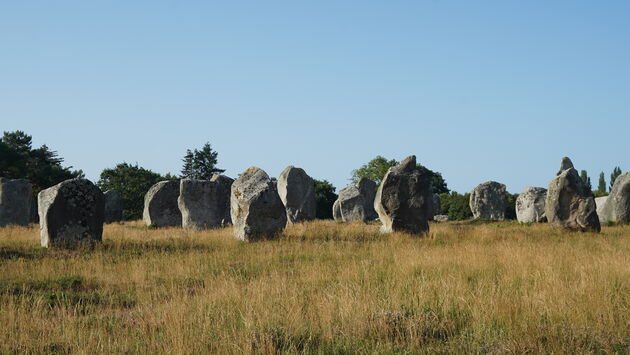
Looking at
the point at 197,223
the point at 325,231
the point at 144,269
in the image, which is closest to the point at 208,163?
the point at 197,223

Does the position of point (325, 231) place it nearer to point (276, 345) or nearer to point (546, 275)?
point (546, 275)

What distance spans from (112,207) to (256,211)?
22882 millimetres

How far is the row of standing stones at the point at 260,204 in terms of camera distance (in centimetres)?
1844

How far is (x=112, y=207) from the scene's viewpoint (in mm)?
39656

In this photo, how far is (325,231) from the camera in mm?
22156

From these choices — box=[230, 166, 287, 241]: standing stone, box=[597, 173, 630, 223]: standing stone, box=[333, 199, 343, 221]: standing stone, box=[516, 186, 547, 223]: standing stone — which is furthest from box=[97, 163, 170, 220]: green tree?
box=[597, 173, 630, 223]: standing stone

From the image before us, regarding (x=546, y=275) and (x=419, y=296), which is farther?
(x=546, y=275)

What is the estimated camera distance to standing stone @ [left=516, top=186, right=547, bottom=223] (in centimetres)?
3506

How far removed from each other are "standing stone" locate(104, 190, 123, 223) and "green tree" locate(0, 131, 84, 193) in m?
11.9

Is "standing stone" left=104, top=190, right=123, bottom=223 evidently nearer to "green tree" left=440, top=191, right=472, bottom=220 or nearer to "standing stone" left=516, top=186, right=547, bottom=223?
"green tree" left=440, top=191, right=472, bottom=220

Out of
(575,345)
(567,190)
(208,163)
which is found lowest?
(575,345)

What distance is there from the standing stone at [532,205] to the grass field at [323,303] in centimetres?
2105

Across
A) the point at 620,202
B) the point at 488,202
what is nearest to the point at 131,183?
the point at 488,202

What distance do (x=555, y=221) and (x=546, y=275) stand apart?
14563 millimetres
